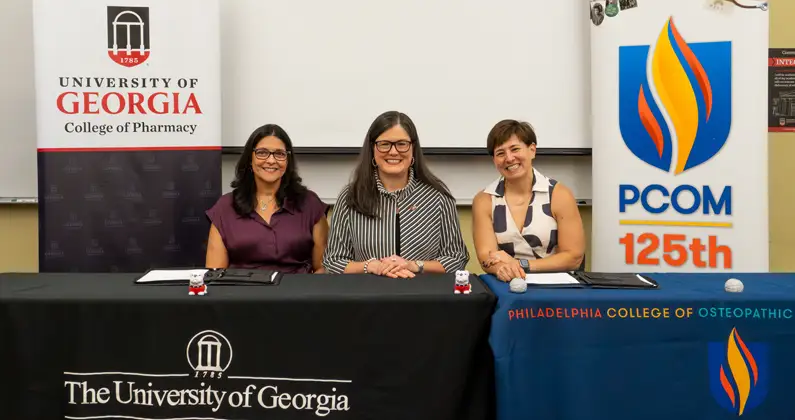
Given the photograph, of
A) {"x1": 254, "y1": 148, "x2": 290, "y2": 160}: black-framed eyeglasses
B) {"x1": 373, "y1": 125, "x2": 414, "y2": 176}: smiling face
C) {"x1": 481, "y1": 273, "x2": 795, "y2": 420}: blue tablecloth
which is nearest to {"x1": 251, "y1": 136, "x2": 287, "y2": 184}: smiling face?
{"x1": 254, "y1": 148, "x2": 290, "y2": 160}: black-framed eyeglasses

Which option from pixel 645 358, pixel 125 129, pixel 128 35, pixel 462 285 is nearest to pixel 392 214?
pixel 462 285

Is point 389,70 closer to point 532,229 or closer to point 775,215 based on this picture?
point 532,229

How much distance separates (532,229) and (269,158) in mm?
1012

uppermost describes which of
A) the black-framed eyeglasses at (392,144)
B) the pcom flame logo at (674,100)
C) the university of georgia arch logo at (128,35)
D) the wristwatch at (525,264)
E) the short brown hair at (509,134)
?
the university of georgia arch logo at (128,35)

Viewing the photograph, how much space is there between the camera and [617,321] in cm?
128

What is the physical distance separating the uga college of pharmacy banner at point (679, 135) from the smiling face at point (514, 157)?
2.66ft

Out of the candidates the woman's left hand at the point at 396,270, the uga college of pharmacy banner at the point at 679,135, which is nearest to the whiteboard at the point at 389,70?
the uga college of pharmacy banner at the point at 679,135

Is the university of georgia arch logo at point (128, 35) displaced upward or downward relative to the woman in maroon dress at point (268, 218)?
upward

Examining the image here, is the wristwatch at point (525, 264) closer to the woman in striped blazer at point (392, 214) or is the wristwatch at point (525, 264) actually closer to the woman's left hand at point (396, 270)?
the woman in striped blazer at point (392, 214)

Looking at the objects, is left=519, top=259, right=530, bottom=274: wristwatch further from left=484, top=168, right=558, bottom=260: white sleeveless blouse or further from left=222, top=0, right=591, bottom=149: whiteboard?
left=222, top=0, right=591, bottom=149: whiteboard

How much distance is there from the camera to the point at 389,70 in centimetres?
279

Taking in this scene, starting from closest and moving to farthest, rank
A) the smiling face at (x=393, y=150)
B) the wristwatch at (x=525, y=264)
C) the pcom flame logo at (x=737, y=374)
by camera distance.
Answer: the pcom flame logo at (x=737, y=374) → the wristwatch at (x=525, y=264) → the smiling face at (x=393, y=150)

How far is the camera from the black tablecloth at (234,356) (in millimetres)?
1300

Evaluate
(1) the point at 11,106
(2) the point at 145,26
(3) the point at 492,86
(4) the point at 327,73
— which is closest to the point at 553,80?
(3) the point at 492,86
